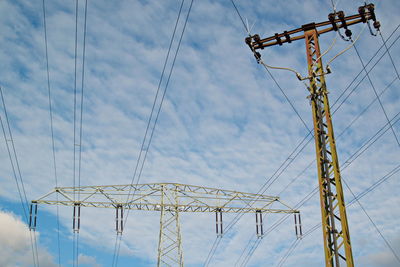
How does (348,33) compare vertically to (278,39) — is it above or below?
below

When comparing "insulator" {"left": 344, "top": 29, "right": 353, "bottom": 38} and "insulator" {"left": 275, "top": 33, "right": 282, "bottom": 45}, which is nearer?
"insulator" {"left": 344, "top": 29, "right": 353, "bottom": 38}

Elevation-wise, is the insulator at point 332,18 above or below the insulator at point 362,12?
below

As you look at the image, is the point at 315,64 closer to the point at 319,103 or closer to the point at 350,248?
the point at 319,103

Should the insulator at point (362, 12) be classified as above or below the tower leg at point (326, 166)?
above

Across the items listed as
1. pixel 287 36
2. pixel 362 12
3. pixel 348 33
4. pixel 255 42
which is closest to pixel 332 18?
pixel 348 33

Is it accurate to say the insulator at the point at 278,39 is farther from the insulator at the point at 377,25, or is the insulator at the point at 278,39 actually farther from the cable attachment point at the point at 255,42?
the insulator at the point at 377,25

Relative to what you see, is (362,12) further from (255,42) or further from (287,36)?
(255,42)

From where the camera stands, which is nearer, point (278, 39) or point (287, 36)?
point (287, 36)

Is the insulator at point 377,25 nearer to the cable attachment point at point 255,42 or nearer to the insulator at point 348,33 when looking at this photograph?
the insulator at point 348,33

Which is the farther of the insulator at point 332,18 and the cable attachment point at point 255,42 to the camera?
the cable attachment point at point 255,42

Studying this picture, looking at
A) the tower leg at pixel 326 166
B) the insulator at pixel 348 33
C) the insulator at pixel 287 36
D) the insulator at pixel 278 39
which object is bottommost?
the tower leg at pixel 326 166

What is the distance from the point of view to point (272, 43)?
1769 centimetres

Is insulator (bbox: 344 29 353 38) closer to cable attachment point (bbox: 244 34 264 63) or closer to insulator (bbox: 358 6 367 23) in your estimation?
insulator (bbox: 358 6 367 23)

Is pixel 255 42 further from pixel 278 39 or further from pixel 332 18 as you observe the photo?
pixel 332 18
